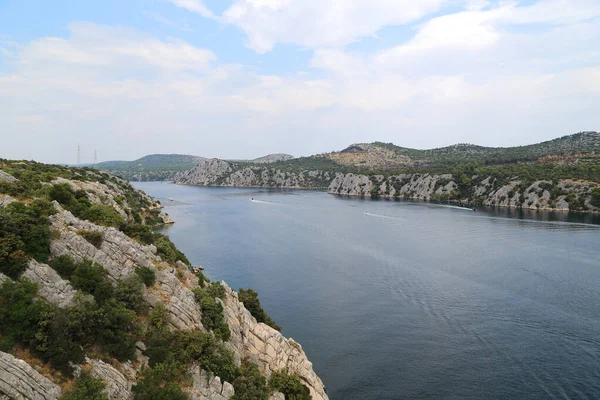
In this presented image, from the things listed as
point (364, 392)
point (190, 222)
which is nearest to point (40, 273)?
point (364, 392)

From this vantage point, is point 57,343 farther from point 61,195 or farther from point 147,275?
point 61,195

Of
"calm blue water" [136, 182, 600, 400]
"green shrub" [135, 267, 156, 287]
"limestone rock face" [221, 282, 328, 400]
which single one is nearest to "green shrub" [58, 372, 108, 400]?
"green shrub" [135, 267, 156, 287]

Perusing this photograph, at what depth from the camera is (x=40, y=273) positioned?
23734 mm

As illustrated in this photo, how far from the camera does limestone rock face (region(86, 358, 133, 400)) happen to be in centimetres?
2112

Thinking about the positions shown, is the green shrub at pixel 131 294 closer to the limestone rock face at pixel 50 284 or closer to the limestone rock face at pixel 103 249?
the limestone rock face at pixel 103 249

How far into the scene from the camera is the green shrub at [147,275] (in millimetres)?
28717

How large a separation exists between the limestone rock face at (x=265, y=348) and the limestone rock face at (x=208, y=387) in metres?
4.55

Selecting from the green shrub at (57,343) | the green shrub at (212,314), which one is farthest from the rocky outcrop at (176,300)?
the green shrub at (57,343)

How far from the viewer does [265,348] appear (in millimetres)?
34344

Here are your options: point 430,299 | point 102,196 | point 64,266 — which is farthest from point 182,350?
point 430,299

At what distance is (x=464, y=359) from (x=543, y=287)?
1058 inches

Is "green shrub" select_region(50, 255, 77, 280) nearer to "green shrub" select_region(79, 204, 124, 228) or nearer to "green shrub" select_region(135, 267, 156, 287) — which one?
"green shrub" select_region(135, 267, 156, 287)

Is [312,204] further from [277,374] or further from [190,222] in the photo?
[277,374]

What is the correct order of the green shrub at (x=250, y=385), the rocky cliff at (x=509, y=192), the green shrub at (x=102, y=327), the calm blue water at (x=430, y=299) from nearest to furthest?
1. the green shrub at (x=102, y=327)
2. the green shrub at (x=250, y=385)
3. the calm blue water at (x=430, y=299)
4. the rocky cliff at (x=509, y=192)
